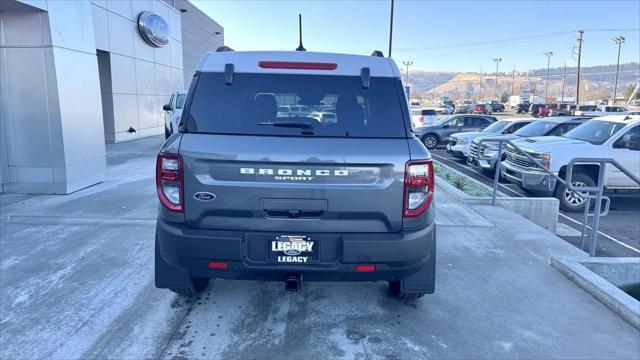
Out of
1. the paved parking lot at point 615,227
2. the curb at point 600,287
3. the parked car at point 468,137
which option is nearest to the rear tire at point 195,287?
the curb at point 600,287

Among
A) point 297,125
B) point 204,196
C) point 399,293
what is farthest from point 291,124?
point 399,293

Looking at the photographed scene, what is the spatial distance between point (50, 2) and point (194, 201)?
6.23 metres

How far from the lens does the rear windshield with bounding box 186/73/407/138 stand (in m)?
3.00

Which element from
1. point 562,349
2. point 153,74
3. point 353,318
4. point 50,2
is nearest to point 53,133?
point 50,2

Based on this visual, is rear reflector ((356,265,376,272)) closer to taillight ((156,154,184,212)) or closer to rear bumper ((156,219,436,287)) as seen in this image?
rear bumper ((156,219,436,287))

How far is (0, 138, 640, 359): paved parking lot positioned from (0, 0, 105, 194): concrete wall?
2541 millimetres

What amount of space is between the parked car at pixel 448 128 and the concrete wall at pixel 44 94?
47.7ft

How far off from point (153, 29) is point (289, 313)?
18067 millimetres

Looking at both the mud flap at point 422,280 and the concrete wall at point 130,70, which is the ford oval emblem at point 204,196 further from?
the concrete wall at point 130,70

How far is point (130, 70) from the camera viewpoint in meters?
17.5

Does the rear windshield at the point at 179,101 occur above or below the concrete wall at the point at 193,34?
below

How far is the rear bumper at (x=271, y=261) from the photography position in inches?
113

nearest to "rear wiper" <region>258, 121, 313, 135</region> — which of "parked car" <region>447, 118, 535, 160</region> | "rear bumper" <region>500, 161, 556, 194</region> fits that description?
"rear bumper" <region>500, 161, 556, 194</region>

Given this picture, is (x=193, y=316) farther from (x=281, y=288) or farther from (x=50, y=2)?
(x=50, y=2)
